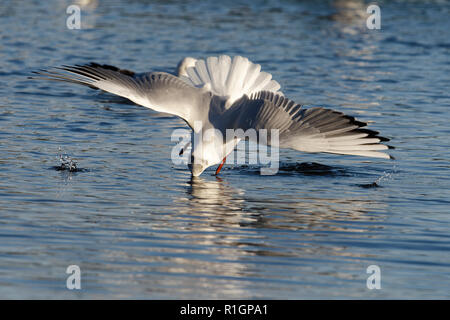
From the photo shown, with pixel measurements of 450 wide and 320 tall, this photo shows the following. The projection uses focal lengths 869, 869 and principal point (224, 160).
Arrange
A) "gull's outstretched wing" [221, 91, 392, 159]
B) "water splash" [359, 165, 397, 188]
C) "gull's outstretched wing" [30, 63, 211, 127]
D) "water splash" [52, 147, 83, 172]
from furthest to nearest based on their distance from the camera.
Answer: "water splash" [52, 147, 83, 172], "water splash" [359, 165, 397, 188], "gull's outstretched wing" [30, 63, 211, 127], "gull's outstretched wing" [221, 91, 392, 159]

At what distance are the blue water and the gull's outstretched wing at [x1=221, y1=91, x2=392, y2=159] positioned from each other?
0.62m

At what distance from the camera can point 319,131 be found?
843 centimetres

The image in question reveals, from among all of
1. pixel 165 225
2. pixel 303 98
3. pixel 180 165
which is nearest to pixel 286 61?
pixel 303 98

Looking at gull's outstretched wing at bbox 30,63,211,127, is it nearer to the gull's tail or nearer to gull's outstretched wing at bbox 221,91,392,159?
the gull's tail

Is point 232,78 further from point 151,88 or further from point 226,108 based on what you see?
point 151,88

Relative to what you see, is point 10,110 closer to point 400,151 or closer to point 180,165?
point 180,165

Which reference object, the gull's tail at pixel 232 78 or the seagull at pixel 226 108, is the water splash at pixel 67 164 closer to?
the seagull at pixel 226 108

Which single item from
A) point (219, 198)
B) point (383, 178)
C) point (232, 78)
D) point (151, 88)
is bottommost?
point (219, 198)

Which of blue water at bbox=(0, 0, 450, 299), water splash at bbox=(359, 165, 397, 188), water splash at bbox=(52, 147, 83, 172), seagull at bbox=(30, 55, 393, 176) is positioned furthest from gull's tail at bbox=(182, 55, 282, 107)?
water splash at bbox=(52, 147, 83, 172)

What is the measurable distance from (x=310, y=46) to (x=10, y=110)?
905 centimetres

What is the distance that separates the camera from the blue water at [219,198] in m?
6.48

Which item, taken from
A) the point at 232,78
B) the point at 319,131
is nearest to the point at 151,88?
the point at 232,78

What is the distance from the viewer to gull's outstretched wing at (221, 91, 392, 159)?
834cm

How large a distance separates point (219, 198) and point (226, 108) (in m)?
1.19
